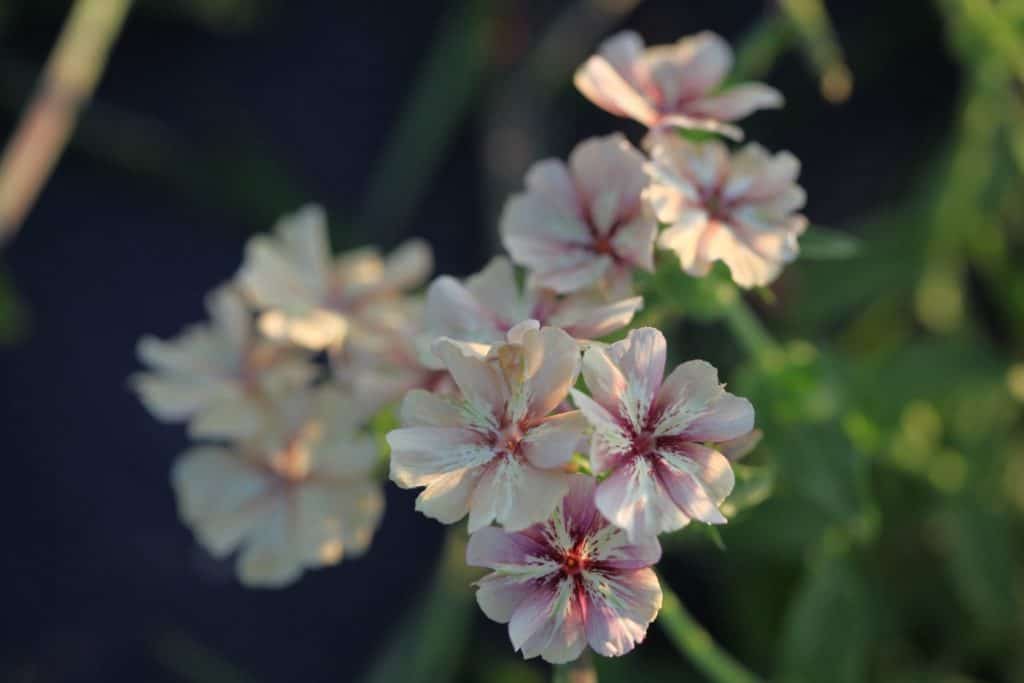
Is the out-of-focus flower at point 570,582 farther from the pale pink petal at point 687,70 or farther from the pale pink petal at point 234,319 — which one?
the pale pink petal at point 234,319

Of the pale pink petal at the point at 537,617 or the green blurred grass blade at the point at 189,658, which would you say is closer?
the pale pink petal at the point at 537,617

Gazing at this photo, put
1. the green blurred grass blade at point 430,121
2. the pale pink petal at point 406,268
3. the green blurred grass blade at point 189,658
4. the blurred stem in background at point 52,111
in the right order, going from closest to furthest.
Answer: the pale pink petal at point 406,268 → the blurred stem in background at point 52,111 → the green blurred grass blade at point 189,658 → the green blurred grass blade at point 430,121

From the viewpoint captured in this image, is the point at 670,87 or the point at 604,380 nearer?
the point at 604,380

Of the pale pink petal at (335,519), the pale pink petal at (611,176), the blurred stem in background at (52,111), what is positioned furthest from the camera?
the blurred stem in background at (52,111)

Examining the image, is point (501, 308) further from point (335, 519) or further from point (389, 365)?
point (335, 519)

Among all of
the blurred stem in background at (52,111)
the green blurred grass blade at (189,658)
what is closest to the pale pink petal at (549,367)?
the blurred stem in background at (52,111)

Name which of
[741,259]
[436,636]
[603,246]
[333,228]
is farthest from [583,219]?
[333,228]

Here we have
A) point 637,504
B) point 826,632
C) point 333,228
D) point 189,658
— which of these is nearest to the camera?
point 637,504
